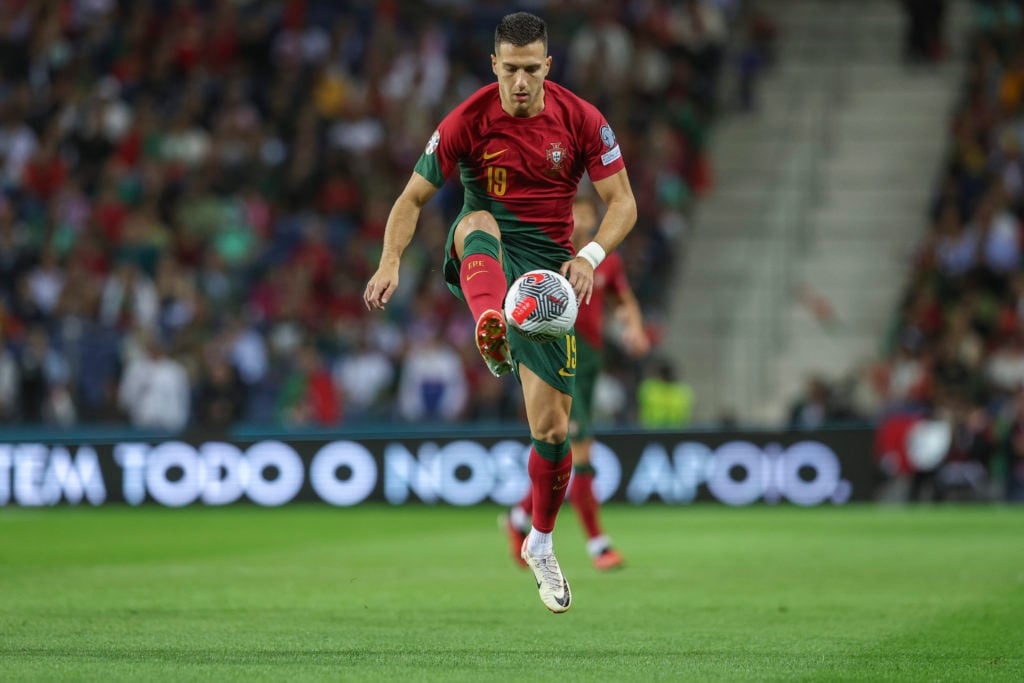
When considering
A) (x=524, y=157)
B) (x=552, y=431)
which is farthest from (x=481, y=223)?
(x=552, y=431)

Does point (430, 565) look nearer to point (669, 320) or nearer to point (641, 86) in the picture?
point (669, 320)

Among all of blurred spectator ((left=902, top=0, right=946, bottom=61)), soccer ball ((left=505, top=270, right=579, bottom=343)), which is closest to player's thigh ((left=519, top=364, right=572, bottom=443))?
soccer ball ((left=505, top=270, right=579, bottom=343))

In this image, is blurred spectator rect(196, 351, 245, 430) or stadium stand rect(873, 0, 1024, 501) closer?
stadium stand rect(873, 0, 1024, 501)

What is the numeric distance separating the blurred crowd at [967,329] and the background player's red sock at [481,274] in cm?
1185

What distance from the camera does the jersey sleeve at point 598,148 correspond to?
8086 mm

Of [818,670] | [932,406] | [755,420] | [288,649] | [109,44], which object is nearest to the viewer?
[818,670]

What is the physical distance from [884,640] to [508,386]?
12.5 m

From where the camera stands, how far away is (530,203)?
322 inches

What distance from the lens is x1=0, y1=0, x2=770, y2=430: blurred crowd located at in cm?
2036

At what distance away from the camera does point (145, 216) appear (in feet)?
→ 73.5

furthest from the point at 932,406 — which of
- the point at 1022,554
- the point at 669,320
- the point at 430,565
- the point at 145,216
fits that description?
the point at 145,216

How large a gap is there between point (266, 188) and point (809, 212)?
7.92 meters

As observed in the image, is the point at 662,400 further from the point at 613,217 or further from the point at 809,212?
the point at 613,217

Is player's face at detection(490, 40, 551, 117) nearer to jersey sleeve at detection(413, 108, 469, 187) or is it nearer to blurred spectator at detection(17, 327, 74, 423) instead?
jersey sleeve at detection(413, 108, 469, 187)
